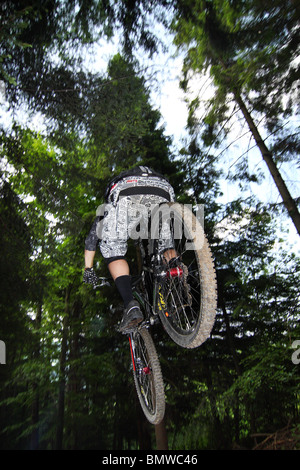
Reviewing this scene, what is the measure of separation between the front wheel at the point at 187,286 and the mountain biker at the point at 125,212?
0.18 m

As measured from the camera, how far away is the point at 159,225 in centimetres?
278

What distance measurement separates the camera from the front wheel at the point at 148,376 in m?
2.93

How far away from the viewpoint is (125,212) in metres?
2.65

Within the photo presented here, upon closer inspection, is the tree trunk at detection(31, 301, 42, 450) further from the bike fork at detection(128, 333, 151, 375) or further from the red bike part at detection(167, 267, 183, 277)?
the red bike part at detection(167, 267, 183, 277)

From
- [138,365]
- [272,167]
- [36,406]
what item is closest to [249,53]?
[272,167]

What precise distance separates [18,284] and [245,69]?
4.89m

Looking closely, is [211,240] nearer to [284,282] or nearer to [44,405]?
[284,282]

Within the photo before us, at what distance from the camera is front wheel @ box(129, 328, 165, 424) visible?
293cm

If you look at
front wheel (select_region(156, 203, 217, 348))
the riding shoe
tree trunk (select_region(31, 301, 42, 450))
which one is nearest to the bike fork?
front wheel (select_region(156, 203, 217, 348))

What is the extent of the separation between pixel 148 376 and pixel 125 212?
1.84m

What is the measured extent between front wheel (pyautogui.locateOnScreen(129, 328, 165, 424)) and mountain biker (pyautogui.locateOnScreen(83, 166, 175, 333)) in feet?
2.31

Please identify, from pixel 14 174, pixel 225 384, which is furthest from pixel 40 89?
pixel 225 384

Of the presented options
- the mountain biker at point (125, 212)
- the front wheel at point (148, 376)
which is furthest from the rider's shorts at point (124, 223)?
the front wheel at point (148, 376)

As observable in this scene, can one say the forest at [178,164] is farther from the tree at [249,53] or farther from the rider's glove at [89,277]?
the rider's glove at [89,277]
